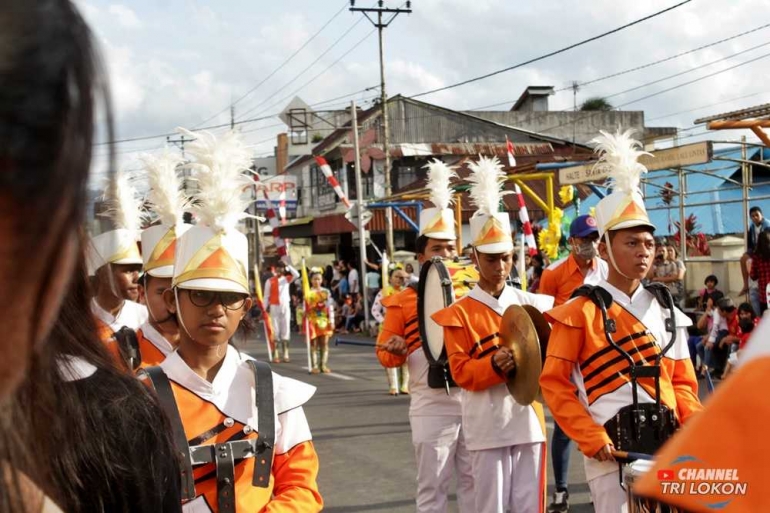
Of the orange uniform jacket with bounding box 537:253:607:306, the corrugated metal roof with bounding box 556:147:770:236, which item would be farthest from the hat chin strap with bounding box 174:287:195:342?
the corrugated metal roof with bounding box 556:147:770:236

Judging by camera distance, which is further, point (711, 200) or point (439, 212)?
point (711, 200)

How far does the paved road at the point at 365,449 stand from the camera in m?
7.42

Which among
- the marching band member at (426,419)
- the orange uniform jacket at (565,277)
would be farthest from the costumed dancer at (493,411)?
the orange uniform jacket at (565,277)

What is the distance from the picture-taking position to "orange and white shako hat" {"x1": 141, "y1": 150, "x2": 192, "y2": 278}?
4832 mm

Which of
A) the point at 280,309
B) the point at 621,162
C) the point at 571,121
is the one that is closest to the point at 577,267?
the point at 621,162

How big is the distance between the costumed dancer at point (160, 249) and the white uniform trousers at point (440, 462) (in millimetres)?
1991

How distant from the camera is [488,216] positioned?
639 centimetres

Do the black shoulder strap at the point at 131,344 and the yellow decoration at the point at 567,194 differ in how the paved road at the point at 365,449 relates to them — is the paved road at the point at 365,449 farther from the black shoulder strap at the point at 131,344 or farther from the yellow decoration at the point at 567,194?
the yellow decoration at the point at 567,194

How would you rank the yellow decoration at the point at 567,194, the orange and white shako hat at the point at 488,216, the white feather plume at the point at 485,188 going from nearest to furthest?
the orange and white shako hat at the point at 488,216 < the white feather plume at the point at 485,188 < the yellow decoration at the point at 567,194

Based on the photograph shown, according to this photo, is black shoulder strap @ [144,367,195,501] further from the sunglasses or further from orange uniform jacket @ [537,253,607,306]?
orange uniform jacket @ [537,253,607,306]

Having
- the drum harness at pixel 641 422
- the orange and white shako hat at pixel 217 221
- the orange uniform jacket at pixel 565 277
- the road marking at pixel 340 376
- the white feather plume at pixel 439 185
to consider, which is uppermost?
the white feather plume at pixel 439 185

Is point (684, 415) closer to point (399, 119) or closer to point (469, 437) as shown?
point (469, 437)

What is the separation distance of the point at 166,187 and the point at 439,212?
3130mm

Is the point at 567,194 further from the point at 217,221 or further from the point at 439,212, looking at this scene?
the point at 217,221
